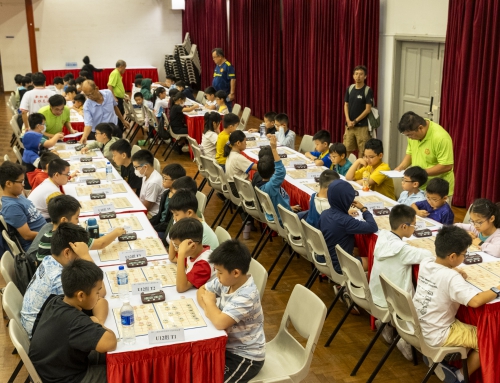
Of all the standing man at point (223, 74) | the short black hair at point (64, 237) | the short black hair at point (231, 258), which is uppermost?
the standing man at point (223, 74)

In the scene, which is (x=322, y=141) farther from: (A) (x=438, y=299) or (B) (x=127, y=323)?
(B) (x=127, y=323)

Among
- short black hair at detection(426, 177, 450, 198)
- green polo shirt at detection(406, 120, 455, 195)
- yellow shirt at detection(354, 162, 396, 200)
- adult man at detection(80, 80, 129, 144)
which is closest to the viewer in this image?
short black hair at detection(426, 177, 450, 198)

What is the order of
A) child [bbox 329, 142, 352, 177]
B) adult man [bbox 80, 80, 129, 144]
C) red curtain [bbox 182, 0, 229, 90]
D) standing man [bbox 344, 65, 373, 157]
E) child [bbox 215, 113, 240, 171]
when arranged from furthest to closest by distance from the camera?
red curtain [bbox 182, 0, 229, 90]
standing man [bbox 344, 65, 373, 157]
adult man [bbox 80, 80, 129, 144]
child [bbox 215, 113, 240, 171]
child [bbox 329, 142, 352, 177]

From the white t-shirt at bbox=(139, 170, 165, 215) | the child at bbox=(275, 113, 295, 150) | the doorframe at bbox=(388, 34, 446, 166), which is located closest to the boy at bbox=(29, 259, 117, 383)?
the white t-shirt at bbox=(139, 170, 165, 215)

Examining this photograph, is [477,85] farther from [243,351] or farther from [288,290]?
[243,351]

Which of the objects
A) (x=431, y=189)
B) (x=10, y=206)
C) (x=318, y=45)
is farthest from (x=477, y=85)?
(x=10, y=206)

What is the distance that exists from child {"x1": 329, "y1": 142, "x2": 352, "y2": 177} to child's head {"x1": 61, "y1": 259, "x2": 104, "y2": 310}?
3918mm

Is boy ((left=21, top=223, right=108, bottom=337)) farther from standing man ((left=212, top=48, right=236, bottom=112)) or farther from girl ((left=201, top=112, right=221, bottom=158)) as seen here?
standing man ((left=212, top=48, right=236, bottom=112))

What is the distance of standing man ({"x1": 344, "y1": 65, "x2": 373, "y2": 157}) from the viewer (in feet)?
28.4

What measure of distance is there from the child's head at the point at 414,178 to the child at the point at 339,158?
1342 millimetres

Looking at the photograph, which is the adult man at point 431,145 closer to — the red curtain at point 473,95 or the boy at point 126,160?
the red curtain at point 473,95

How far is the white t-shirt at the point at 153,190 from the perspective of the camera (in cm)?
570

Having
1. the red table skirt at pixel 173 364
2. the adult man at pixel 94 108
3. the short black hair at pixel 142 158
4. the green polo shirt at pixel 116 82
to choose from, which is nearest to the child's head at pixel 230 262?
the red table skirt at pixel 173 364

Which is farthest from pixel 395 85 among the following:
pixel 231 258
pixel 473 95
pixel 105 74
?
pixel 105 74
